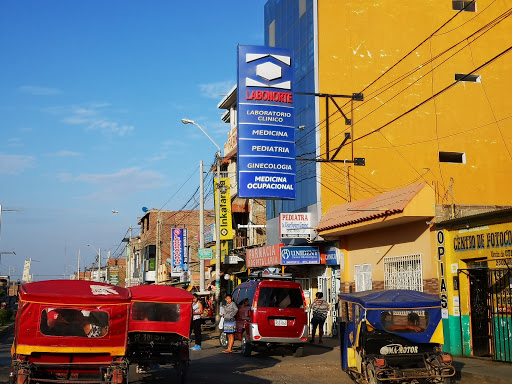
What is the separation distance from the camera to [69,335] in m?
11.0

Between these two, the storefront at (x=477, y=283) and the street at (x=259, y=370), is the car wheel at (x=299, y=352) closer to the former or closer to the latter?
the street at (x=259, y=370)

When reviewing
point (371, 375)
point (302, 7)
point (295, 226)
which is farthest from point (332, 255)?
point (371, 375)

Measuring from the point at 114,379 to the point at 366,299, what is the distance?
4941 mm

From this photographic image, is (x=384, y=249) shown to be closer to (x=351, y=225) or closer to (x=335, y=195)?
(x=351, y=225)

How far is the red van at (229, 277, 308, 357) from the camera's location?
18.9 m

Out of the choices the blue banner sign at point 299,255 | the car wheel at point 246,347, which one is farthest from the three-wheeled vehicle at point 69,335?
the blue banner sign at point 299,255

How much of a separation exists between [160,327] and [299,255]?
47.3 ft

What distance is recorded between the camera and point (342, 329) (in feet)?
46.4

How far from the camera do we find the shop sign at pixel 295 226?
1054 inches

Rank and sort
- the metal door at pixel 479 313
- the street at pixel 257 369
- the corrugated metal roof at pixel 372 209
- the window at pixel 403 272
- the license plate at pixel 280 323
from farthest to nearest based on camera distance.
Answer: the window at pixel 403 272 < the corrugated metal roof at pixel 372 209 < the license plate at pixel 280 323 < the metal door at pixel 479 313 < the street at pixel 257 369

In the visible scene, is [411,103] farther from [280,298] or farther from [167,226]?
[167,226]

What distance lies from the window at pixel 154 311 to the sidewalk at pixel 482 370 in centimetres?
621

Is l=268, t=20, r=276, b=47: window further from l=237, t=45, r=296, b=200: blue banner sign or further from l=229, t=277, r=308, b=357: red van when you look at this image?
l=229, t=277, r=308, b=357: red van

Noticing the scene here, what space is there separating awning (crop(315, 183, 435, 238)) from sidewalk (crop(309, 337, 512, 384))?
174 inches
